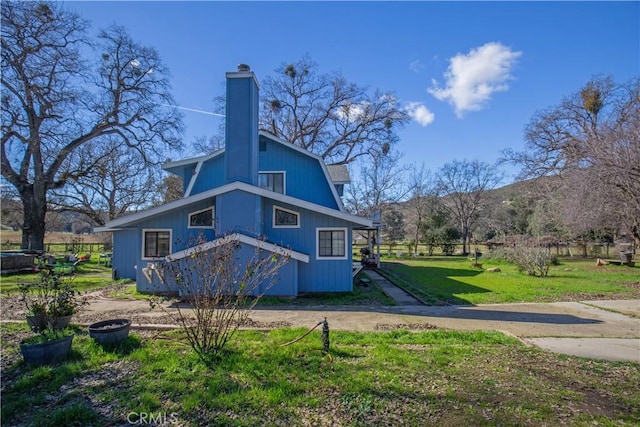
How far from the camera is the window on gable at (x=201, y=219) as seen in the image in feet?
36.4

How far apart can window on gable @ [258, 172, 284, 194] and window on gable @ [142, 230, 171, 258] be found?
447cm

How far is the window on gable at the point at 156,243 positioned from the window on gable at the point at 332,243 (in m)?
5.27

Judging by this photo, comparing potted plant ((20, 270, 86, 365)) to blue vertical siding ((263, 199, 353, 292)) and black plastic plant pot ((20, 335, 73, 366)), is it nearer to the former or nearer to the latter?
black plastic plant pot ((20, 335, 73, 366))

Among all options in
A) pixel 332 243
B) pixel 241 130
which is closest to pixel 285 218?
pixel 332 243

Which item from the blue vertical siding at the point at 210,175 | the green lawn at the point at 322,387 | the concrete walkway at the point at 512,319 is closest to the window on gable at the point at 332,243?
the concrete walkway at the point at 512,319

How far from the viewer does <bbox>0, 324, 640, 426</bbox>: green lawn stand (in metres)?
3.22

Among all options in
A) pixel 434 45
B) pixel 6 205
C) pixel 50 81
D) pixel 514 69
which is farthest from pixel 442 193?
pixel 6 205

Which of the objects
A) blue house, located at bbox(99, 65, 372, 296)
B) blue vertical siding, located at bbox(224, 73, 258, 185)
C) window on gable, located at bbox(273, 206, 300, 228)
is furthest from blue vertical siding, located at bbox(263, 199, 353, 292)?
blue vertical siding, located at bbox(224, 73, 258, 185)

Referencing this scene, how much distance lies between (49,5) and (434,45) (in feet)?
64.0

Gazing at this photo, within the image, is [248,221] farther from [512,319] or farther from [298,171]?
[512,319]

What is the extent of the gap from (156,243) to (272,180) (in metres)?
5.23

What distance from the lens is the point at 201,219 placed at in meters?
11.1

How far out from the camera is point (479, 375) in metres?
4.16

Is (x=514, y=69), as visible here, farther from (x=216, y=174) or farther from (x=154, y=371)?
(x=154, y=371)
